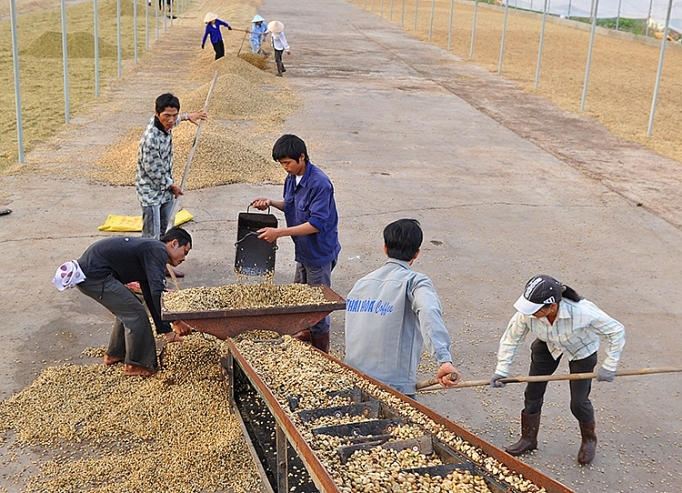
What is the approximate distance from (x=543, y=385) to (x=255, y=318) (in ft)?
6.55

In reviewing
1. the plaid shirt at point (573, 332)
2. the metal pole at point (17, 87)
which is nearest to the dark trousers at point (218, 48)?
the metal pole at point (17, 87)

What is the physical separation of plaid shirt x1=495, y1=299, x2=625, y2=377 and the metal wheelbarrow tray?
4.02ft

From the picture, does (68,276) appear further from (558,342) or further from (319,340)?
(558,342)

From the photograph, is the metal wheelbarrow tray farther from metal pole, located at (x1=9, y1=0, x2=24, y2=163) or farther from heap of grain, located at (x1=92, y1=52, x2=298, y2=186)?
metal pole, located at (x1=9, y1=0, x2=24, y2=163)

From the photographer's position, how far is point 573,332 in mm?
4539

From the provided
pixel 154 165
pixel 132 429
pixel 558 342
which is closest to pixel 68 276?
pixel 132 429

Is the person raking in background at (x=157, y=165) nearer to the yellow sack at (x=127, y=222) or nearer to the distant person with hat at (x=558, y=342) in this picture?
the yellow sack at (x=127, y=222)

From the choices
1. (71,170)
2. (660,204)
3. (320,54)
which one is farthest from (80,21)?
(660,204)

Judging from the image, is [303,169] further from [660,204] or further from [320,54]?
[320,54]

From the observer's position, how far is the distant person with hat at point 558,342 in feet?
14.4

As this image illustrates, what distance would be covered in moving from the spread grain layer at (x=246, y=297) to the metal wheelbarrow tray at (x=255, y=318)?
0.37ft

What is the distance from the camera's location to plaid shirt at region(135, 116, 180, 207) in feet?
23.2

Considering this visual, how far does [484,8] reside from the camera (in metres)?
54.2

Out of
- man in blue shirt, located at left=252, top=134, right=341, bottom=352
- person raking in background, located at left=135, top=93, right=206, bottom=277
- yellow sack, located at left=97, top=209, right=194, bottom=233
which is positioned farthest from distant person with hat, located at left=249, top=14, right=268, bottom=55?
man in blue shirt, located at left=252, top=134, right=341, bottom=352
